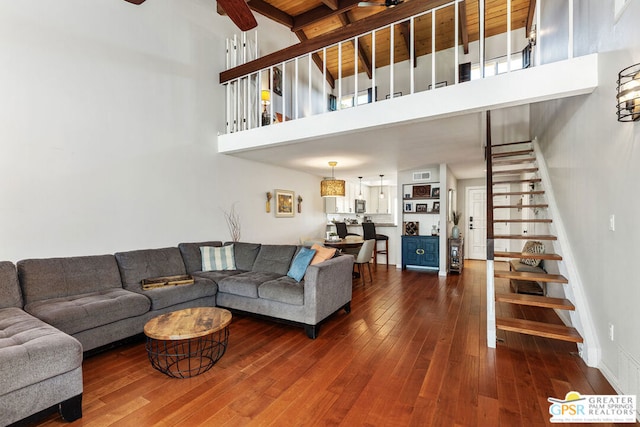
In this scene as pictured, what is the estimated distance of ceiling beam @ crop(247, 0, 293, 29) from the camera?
17.9 feet

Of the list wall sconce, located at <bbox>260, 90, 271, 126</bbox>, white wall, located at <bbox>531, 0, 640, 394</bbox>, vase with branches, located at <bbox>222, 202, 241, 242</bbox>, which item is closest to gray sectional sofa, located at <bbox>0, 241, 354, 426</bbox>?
vase with branches, located at <bbox>222, 202, 241, 242</bbox>

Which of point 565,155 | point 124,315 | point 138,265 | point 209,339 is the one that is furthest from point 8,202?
point 565,155

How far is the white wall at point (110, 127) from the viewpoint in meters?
2.89

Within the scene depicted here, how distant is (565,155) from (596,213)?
107cm

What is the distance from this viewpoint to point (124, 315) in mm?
2727

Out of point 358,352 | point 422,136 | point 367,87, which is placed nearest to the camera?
point 358,352

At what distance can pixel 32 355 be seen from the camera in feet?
5.45

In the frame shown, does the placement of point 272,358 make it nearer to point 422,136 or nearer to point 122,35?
point 422,136

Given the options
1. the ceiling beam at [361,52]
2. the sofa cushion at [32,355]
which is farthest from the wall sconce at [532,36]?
the sofa cushion at [32,355]

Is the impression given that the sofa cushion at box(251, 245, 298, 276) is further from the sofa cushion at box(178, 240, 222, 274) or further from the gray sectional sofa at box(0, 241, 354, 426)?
the sofa cushion at box(178, 240, 222, 274)

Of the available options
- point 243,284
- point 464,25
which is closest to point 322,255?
point 243,284

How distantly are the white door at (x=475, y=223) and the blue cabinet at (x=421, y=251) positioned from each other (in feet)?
7.62

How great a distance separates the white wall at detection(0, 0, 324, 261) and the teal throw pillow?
187 centimetres

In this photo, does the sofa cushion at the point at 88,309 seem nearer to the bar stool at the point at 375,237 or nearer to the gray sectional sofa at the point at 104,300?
the gray sectional sofa at the point at 104,300
